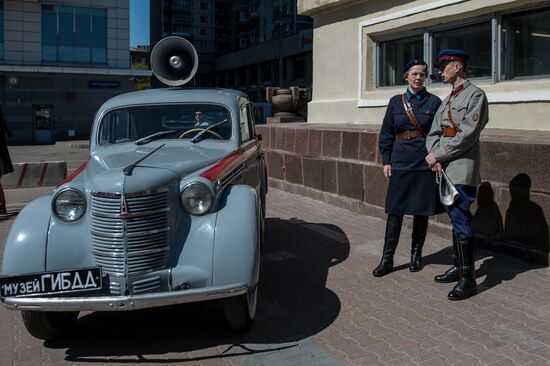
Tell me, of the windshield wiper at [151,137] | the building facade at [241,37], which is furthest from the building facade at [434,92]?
the building facade at [241,37]

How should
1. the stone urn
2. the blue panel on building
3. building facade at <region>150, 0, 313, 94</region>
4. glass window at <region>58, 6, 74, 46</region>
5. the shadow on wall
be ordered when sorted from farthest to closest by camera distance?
building facade at <region>150, 0, 313, 94</region> → the blue panel on building → glass window at <region>58, 6, 74, 46</region> → the stone urn → the shadow on wall

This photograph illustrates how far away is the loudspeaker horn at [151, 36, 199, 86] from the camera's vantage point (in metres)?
6.38

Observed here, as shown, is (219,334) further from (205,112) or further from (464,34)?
(464,34)

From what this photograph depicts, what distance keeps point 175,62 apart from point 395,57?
4.60 metres

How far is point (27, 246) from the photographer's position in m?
3.64

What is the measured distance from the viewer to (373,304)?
14.9 feet

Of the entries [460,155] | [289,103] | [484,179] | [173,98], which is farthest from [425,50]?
[173,98]

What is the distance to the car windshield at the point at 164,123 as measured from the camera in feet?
16.5

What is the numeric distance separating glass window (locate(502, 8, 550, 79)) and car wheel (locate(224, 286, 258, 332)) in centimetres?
520

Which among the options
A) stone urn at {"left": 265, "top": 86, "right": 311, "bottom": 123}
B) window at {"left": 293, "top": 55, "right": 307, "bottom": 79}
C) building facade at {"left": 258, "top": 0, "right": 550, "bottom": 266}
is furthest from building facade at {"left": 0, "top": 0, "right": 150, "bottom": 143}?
window at {"left": 293, "top": 55, "right": 307, "bottom": 79}

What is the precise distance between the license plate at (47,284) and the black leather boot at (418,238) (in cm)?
305

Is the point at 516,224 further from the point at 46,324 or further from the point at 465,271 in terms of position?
the point at 46,324

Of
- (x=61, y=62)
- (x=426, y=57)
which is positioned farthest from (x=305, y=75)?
(x=426, y=57)

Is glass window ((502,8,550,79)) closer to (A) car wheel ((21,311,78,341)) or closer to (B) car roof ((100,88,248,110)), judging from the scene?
(B) car roof ((100,88,248,110))
